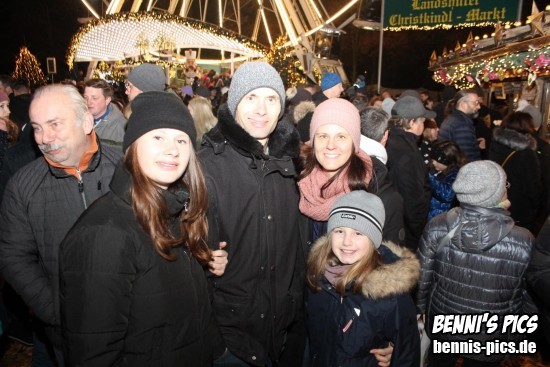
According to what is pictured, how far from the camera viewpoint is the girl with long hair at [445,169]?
438cm

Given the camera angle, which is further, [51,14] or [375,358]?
[51,14]

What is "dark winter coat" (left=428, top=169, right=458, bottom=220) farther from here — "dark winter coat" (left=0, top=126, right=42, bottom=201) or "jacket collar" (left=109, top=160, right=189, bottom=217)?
"dark winter coat" (left=0, top=126, right=42, bottom=201)

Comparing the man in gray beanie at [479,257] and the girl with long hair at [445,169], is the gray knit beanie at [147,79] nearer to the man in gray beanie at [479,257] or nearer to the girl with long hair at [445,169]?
the girl with long hair at [445,169]

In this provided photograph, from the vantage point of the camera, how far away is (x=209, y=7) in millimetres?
42500

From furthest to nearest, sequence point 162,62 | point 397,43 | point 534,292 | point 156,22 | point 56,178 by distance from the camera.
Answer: point 397,43 → point 162,62 → point 156,22 → point 534,292 → point 56,178

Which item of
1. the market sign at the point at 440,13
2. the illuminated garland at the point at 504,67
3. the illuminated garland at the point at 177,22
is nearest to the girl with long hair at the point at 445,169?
the illuminated garland at the point at 504,67

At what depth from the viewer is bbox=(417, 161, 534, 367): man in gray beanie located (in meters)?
2.70

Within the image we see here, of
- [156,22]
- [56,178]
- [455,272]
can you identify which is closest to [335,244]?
[455,272]

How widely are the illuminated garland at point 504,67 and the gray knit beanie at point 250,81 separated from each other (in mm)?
6955

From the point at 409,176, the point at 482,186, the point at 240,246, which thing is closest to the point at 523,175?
the point at 409,176

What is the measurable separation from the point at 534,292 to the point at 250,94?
7.13ft

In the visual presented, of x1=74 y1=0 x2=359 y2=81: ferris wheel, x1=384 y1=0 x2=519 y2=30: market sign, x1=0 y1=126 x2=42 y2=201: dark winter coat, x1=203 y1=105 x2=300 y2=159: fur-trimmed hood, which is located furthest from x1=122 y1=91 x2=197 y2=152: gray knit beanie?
x1=74 y1=0 x2=359 y2=81: ferris wheel

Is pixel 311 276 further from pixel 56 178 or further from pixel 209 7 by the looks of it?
pixel 209 7

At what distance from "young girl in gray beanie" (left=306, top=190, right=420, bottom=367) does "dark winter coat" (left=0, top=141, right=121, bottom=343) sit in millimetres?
1504
